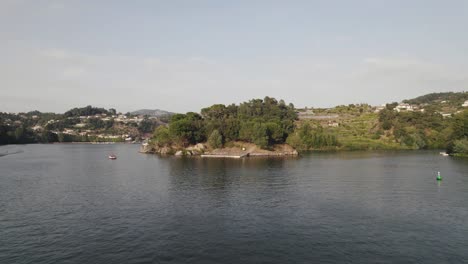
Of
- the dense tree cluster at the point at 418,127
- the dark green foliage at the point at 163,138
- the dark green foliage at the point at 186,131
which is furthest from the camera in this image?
the dense tree cluster at the point at 418,127

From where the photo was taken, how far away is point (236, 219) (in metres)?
48.9

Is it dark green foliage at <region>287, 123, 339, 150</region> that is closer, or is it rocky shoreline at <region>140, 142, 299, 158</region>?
rocky shoreline at <region>140, 142, 299, 158</region>

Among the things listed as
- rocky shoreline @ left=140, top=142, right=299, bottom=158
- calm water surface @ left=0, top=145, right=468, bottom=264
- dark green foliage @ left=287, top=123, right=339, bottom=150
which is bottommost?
calm water surface @ left=0, top=145, right=468, bottom=264

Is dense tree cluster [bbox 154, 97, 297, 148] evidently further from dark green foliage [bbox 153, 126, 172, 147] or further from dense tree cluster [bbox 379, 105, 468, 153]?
dense tree cluster [bbox 379, 105, 468, 153]

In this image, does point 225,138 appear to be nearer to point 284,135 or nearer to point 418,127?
point 284,135

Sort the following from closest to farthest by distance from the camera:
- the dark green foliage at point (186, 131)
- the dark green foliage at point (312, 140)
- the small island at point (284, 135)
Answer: the small island at point (284, 135), the dark green foliage at point (186, 131), the dark green foliage at point (312, 140)

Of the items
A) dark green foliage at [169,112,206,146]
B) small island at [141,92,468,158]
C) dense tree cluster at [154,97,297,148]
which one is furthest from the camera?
dark green foliage at [169,112,206,146]

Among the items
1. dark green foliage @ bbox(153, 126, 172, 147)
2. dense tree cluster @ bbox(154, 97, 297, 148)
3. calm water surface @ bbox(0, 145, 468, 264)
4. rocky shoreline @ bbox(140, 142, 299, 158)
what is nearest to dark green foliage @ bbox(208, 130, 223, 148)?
dense tree cluster @ bbox(154, 97, 297, 148)

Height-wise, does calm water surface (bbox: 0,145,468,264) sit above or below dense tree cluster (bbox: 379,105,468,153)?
below

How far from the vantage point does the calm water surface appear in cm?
3647

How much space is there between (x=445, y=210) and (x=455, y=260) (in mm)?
20493

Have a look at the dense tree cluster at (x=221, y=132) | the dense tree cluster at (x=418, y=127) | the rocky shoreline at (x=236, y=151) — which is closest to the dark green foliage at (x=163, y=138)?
the dense tree cluster at (x=221, y=132)

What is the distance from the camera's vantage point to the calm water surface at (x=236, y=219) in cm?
3647

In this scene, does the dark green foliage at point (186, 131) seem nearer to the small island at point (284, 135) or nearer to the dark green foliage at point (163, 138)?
the small island at point (284, 135)
